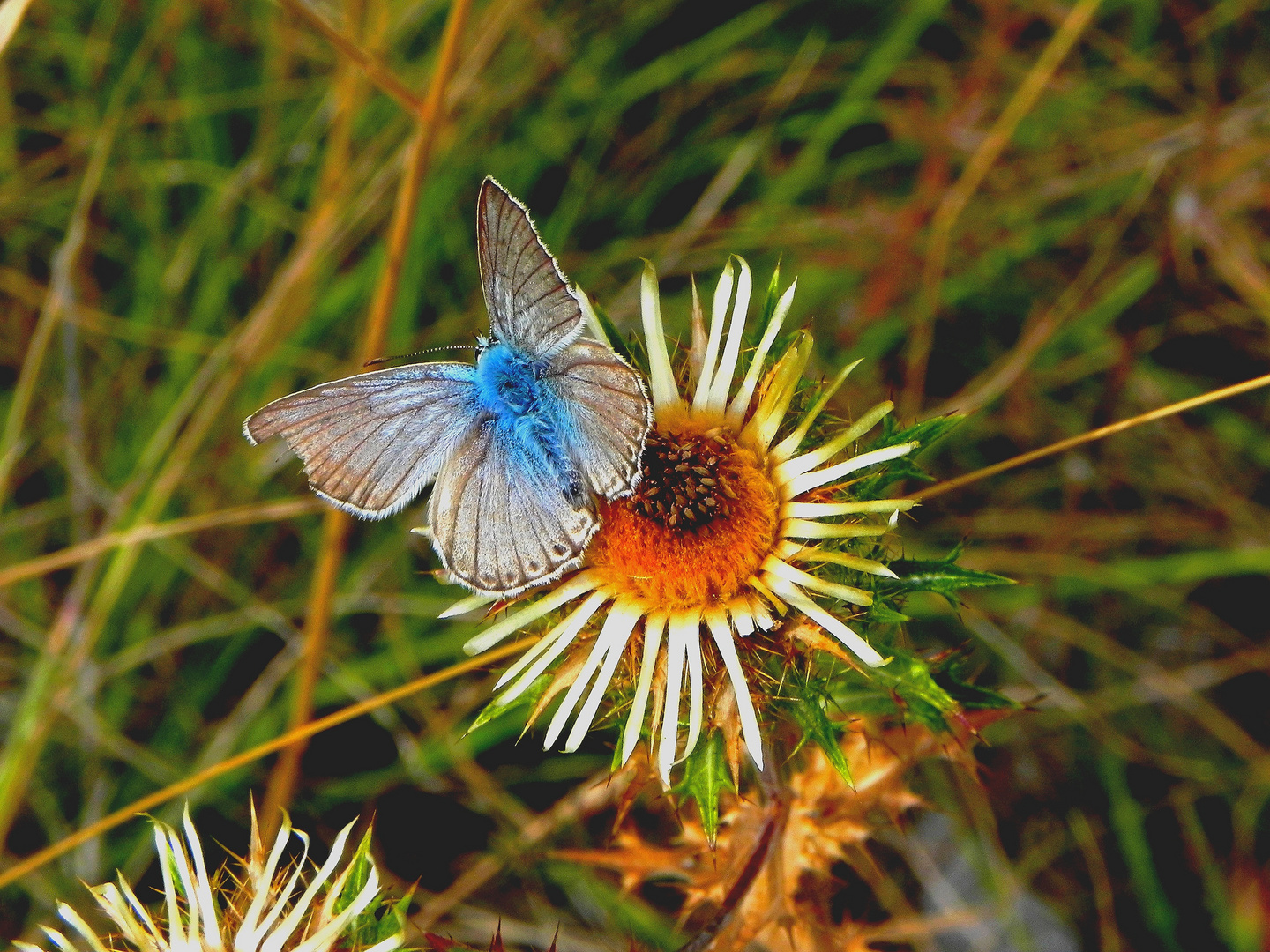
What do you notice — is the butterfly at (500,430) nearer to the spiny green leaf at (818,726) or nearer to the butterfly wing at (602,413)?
the butterfly wing at (602,413)

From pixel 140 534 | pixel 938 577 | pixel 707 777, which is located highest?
pixel 140 534

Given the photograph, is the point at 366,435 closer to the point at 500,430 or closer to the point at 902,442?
the point at 500,430

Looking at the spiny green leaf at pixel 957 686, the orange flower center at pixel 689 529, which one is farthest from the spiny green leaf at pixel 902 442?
the spiny green leaf at pixel 957 686

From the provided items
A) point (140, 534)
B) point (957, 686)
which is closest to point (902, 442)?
point (957, 686)

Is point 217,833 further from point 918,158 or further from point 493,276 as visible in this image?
point 918,158

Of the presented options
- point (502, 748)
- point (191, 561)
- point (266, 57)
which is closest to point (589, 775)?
point (502, 748)

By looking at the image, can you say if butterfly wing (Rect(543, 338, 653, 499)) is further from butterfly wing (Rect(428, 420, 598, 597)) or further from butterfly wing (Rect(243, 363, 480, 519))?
butterfly wing (Rect(243, 363, 480, 519))
